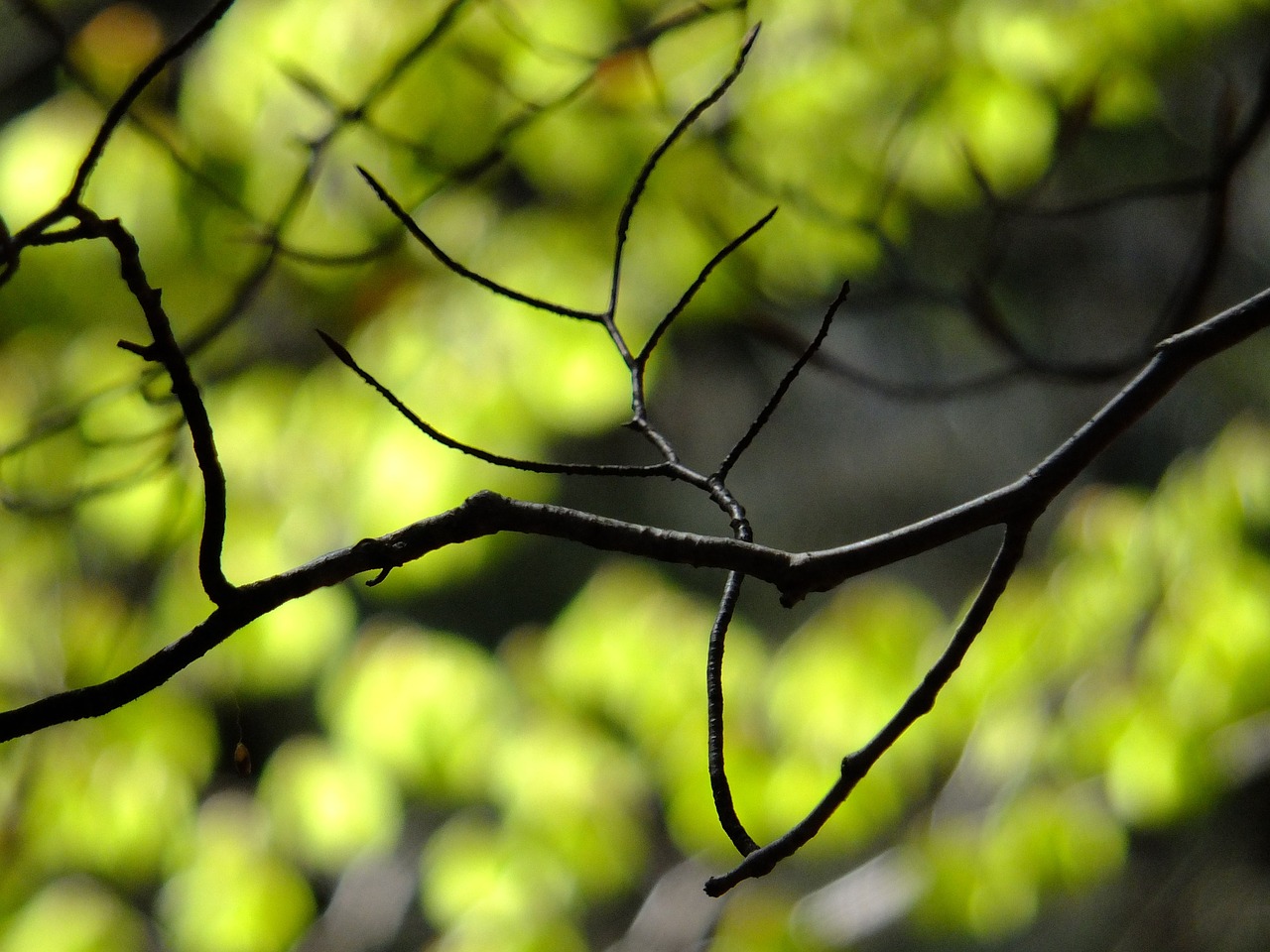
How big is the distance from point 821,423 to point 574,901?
2.68 feet

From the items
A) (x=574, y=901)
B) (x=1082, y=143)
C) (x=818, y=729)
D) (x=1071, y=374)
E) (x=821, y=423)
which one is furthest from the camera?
(x=821, y=423)

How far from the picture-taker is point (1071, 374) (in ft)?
2.54

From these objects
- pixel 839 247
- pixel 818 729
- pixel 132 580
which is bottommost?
pixel 818 729

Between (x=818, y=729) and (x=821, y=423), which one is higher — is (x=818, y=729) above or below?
below

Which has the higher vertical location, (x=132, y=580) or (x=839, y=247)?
(x=839, y=247)

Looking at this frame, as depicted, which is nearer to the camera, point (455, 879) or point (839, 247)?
point (839, 247)

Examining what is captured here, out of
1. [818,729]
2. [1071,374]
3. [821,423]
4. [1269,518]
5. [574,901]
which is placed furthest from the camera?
[821,423]

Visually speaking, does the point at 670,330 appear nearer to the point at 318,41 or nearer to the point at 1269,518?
the point at 318,41

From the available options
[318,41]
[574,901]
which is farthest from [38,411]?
[574,901]

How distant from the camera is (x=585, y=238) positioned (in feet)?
4.61

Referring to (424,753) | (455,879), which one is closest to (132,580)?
(424,753)

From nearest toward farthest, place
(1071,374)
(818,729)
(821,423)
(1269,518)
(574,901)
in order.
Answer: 1. (1071,374)
2. (1269,518)
3. (818,729)
4. (574,901)
5. (821,423)

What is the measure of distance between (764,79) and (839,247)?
24 cm

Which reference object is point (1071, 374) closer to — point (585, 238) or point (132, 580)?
point (585, 238)
